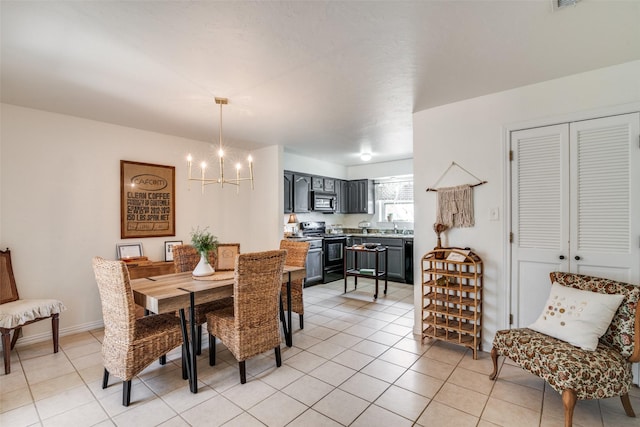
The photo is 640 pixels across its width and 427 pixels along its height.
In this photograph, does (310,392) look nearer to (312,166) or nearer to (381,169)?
(312,166)

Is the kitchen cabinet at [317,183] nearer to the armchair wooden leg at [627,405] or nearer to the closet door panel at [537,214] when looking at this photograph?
the closet door panel at [537,214]

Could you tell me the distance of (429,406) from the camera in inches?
82.7

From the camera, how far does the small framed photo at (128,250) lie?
3.81m

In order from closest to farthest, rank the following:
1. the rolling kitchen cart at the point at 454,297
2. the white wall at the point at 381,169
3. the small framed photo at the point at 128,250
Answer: the rolling kitchen cart at the point at 454,297 < the small framed photo at the point at 128,250 < the white wall at the point at 381,169

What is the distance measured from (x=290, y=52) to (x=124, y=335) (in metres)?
2.35

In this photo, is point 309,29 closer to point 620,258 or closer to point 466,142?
point 466,142

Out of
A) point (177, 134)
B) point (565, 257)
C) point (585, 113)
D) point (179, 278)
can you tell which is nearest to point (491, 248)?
point (565, 257)

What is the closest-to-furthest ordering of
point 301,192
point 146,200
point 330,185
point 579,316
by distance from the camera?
point 579,316
point 146,200
point 301,192
point 330,185

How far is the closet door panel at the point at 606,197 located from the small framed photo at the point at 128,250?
189 inches

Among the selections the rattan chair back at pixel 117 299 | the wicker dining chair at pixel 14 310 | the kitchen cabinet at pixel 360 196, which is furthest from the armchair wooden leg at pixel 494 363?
the kitchen cabinet at pixel 360 196

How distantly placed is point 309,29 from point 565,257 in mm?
2819

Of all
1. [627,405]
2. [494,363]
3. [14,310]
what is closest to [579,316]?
[627,405]

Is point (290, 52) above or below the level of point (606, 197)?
above

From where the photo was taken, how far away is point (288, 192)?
221 inches
